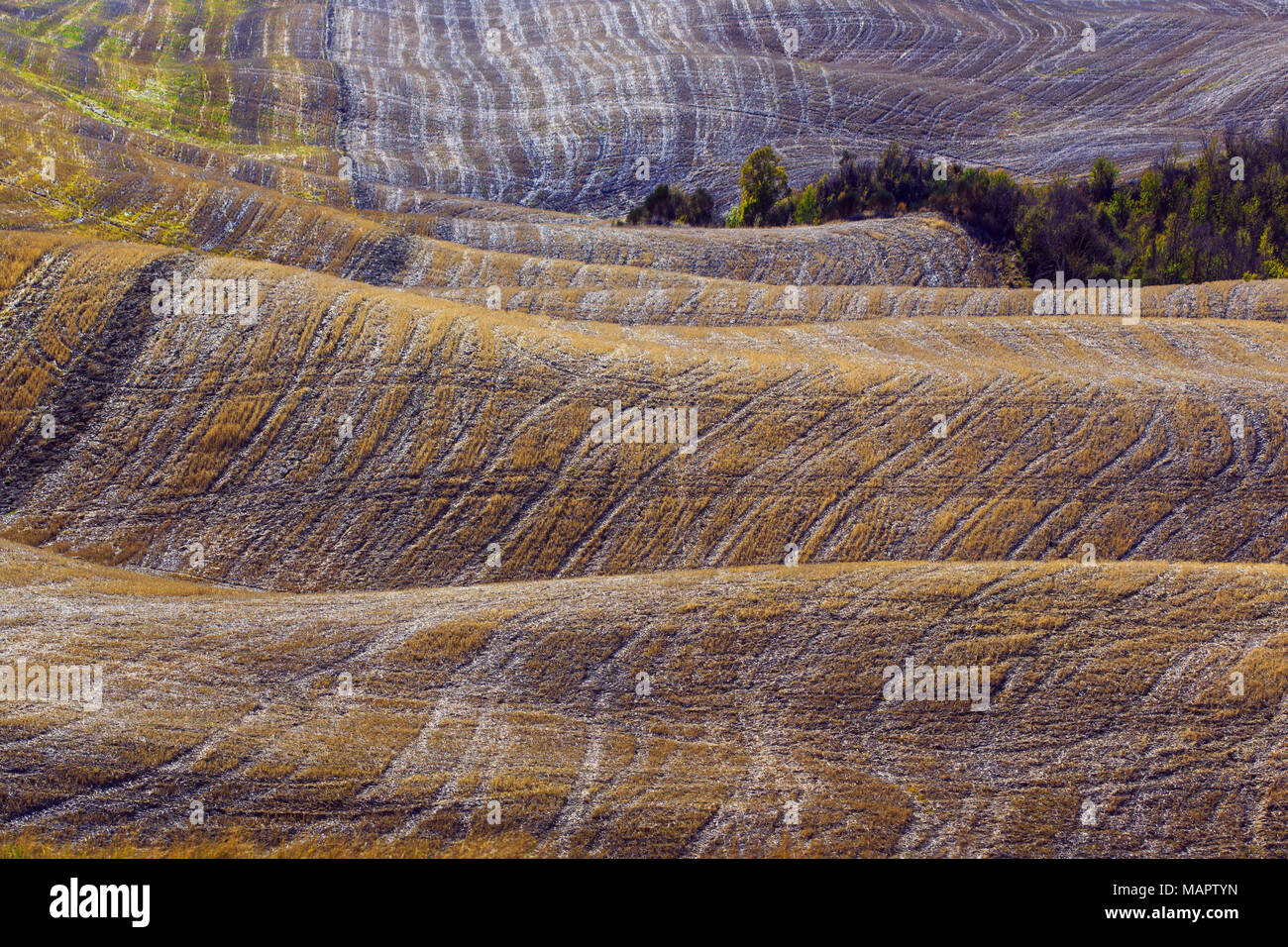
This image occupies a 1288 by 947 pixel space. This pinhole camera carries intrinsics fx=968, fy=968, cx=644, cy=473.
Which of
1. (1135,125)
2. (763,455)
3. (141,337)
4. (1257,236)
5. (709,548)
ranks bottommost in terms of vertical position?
(709,548)

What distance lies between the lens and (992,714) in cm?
1570

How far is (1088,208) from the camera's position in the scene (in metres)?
48.2

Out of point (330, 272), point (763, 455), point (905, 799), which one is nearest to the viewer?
point (905, 799)

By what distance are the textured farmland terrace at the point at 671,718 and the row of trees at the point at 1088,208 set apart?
92.4 ft

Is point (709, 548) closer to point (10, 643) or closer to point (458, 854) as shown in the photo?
point (458, 854)

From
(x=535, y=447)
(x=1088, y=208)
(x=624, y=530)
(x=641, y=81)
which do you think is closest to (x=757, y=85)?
(x=641, y=81)

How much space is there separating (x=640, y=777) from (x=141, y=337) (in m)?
18.2

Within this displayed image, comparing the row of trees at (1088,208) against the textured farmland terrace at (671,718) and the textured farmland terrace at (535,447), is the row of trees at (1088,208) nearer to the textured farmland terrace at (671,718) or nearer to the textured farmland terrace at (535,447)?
the textured farmland terrace at (535,447)

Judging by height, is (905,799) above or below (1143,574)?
below

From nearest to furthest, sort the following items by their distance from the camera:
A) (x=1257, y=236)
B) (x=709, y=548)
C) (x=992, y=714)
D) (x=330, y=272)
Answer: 1. (x=992, y=714)
2. (x=709, y=548)
3. (x=330, y=272)
4. (x=1257, y=236)

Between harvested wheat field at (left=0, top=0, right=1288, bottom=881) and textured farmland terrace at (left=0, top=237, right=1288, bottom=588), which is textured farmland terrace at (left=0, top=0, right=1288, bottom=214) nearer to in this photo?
harvested wheat field at (left=0, top=0, right=1288, bottom=881)

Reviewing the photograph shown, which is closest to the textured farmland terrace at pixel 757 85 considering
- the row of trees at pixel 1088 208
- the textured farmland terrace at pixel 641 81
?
the textured farmland terrace at pixel 641 81

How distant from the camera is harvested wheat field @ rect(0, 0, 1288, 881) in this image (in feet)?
46.4

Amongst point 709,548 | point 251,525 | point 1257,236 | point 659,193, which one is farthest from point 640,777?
point 1257,236
